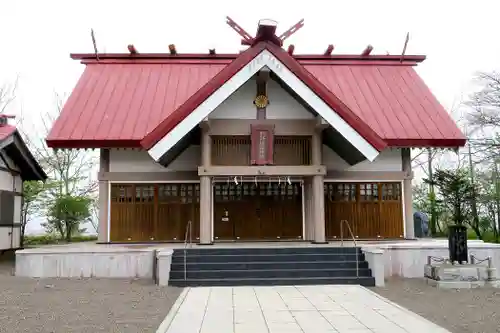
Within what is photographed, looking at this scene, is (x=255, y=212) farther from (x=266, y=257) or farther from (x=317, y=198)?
(x=266, y=257)

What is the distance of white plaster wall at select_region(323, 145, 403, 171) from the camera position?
46.7 feet

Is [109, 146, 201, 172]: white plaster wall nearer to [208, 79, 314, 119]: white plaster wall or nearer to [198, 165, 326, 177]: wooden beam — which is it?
[198, 165, 326, 177]: wooden beam

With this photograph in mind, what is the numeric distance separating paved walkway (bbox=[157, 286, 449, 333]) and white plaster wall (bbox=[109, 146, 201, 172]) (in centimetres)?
542

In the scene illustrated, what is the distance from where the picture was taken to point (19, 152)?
15422 mm

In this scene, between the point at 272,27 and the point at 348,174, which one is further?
the point at 348,174

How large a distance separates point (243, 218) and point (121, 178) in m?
3.95

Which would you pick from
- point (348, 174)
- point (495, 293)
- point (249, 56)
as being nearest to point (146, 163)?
point (249, 56)

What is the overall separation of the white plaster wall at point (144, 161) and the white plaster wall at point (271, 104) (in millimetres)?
2194

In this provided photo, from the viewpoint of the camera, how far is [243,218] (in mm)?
14250

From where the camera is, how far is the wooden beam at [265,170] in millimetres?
12156

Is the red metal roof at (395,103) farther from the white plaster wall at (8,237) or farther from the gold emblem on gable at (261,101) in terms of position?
the white plaster wall at (8,237)

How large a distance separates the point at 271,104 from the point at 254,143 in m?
1.29

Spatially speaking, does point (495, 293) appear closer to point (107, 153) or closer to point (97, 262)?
point (97, 262)

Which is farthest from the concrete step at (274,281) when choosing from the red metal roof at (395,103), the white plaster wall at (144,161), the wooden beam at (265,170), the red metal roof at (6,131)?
the red metal roof at (6,131)
